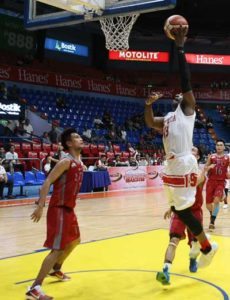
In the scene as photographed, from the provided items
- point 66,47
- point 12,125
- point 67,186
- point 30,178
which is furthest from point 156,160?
point 67,186

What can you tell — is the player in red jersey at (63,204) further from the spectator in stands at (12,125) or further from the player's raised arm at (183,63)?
the spectator in stands at (12,125)

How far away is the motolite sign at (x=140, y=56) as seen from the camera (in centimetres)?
2833

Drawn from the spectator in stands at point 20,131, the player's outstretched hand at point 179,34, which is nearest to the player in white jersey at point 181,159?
the player's outstretched hand at point 179,34

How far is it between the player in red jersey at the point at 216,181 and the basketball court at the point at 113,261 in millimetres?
477

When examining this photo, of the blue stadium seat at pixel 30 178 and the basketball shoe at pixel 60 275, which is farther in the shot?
the blue stadium seat at pixel 30 178

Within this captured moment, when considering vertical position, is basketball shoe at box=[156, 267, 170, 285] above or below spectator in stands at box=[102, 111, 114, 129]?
below

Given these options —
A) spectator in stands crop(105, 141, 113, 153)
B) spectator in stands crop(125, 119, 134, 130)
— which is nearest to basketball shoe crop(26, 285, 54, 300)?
spectator in stands crop(105, 141, 113, 153)

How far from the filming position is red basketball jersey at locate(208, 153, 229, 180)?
360 inches

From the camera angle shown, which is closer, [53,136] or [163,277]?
[163,277]

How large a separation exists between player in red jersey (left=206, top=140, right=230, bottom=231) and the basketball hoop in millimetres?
3423

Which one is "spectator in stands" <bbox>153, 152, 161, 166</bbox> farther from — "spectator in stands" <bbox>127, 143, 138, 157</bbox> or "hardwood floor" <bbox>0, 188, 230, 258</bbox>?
"hardwood floor" <bbox>0, 188, 230, 258</bbox>

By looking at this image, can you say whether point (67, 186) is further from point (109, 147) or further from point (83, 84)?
point (83, 84)

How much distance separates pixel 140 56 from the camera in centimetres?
2895

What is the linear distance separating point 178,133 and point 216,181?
486 cm
